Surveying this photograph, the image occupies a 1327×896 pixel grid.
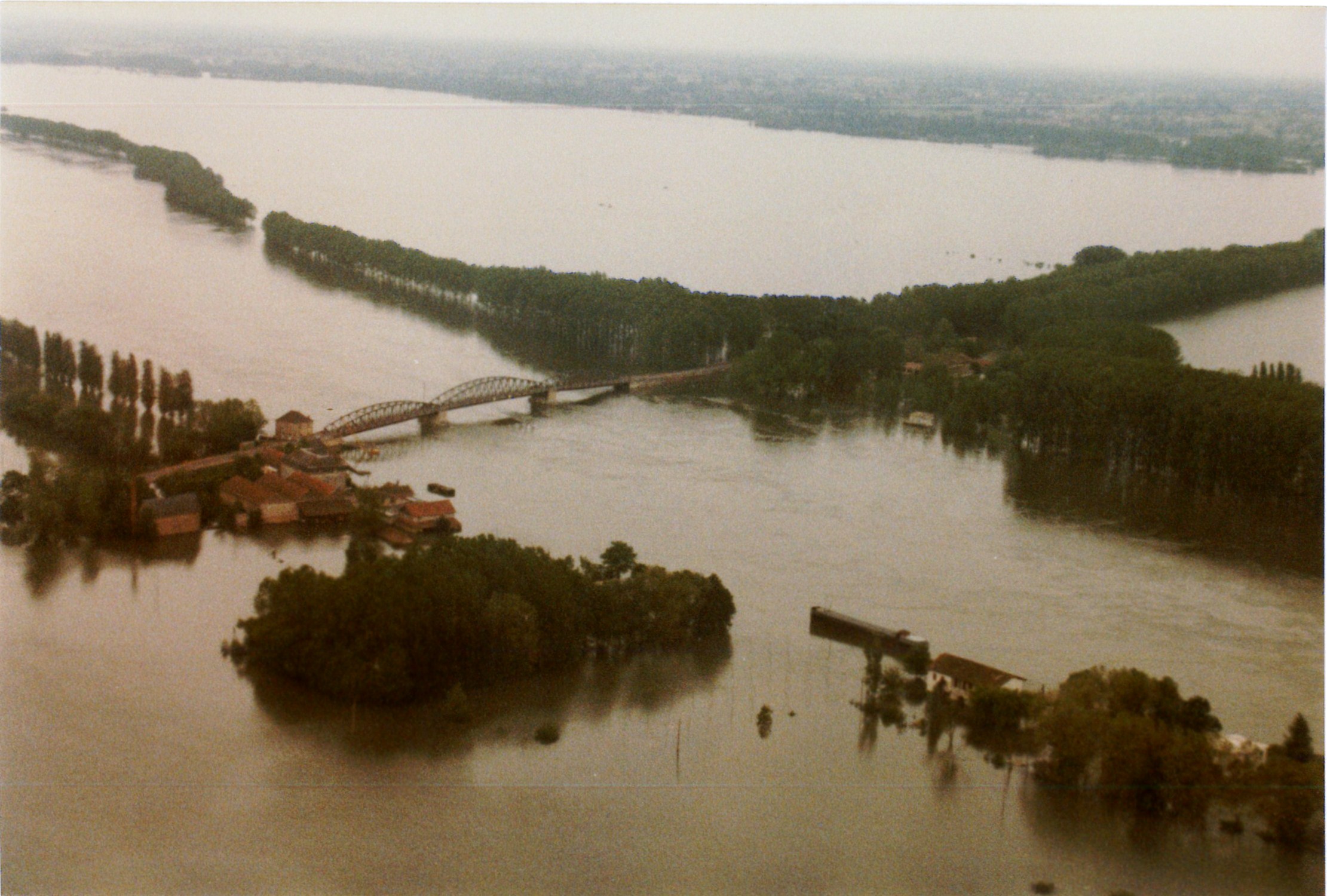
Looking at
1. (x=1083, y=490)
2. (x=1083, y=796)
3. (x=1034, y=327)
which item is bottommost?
(x=1083, y=796)

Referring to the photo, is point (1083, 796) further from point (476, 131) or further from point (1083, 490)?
point (476, 131)

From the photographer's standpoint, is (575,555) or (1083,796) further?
(575,555)

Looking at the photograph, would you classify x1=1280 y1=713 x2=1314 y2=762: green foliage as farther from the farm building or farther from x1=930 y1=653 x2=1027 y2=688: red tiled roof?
the farm building

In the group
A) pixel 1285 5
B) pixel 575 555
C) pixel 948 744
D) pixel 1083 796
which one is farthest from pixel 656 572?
pixel 1285 5

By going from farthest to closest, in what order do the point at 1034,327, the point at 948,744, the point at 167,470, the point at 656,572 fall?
the point at 1034,327
the point at 167,470
the point at 656,572
the point at 948,744

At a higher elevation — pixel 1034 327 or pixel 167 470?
pixel 1034 327

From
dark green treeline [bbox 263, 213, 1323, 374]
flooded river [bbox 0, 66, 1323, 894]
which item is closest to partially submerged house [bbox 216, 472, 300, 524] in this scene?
flooded river [bbox 0, 66, 1323, 894]

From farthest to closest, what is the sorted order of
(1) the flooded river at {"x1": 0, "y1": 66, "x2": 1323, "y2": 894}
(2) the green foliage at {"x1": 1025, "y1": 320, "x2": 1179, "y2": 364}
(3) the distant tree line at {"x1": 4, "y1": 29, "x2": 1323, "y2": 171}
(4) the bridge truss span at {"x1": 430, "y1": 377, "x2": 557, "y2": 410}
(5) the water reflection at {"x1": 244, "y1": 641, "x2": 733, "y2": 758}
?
(2) the green foliage at {"x1": 1025, "y1": 320, "x2": 1179, "y2": 364} → (4) the bridge truss span at {"x1": 430, "y1": 377, "x2": 557, "y2": 410} → (3) the distant tree line at {"x1": 4, "y1": 29, "x2": 1323, "y2": 171} → (5) the water reflection at {"x1": 244, "y1": 641, "x2": 733, "y2": 758} → (1) the flooded river at {"x1": 0, "y1": 66, "x2": 1323, "y2": 894}
